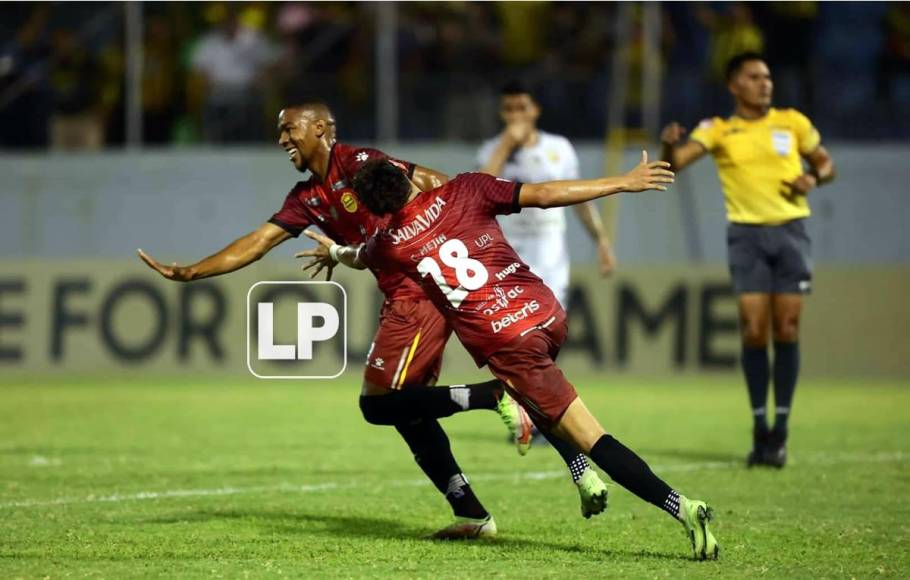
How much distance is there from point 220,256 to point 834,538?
3.03m

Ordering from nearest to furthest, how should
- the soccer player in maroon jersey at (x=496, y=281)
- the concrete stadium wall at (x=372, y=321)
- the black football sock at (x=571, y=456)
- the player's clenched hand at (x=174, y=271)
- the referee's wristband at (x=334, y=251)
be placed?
the soccer player in maroon jersey at (x=496, y=281), the black football sock at (x=571, y=456), the player's clenched hand at (x=174, y=271), the referee's wristband at (x=334, y=251), the concrete stadium wall at (x=372, y=321)

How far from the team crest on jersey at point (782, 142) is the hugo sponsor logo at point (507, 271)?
390 centimetres

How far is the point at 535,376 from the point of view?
6613 millimetres

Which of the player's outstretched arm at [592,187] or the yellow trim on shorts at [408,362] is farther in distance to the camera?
the yellow trim on shorts at [408,362]

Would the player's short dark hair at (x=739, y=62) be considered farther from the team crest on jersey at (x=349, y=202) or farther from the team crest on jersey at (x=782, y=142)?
the team crest on jersey at (x=349, y=202)

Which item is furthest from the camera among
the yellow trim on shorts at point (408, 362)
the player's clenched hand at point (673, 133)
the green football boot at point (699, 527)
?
the player's clenched hand at point (673, 133)

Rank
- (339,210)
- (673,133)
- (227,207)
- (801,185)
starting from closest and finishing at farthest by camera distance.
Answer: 1. (339,210)
2. (673,133)
3. (801,185)
4. (227,207)

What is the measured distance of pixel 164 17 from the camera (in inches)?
754

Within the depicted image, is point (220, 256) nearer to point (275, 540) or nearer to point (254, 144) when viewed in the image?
point (275, 540)

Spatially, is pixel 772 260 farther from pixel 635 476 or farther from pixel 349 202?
pixel 635 476

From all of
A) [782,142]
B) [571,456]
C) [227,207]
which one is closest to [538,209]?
[782,142]

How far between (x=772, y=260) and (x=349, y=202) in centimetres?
370

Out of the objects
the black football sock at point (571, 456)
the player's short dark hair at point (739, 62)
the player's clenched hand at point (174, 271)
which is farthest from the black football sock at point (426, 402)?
the player's short dark hair at point (739, 62)

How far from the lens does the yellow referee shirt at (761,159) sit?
1018 cm
